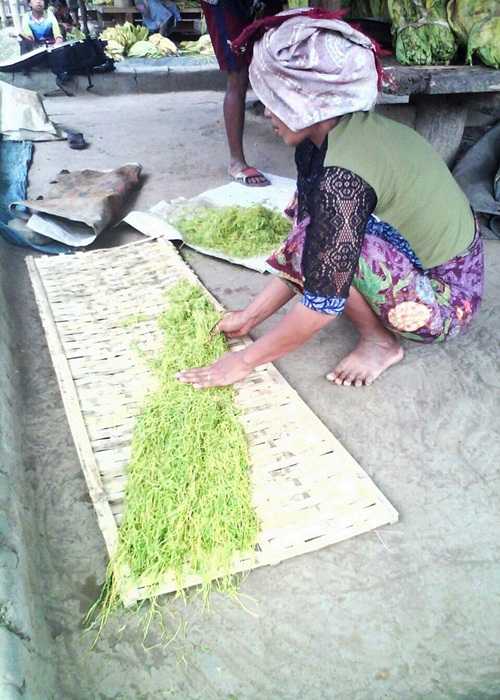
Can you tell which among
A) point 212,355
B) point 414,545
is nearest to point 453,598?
point 414,545

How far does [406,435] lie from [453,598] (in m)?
0.59

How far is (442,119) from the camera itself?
3504 millimetres

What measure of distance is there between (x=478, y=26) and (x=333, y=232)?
2406 millimetres

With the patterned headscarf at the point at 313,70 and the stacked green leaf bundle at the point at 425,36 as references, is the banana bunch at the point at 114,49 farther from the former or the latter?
the patterned headscarf at the point at 313,70

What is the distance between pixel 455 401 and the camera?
210cm

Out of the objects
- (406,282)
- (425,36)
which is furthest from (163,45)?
(406,282)

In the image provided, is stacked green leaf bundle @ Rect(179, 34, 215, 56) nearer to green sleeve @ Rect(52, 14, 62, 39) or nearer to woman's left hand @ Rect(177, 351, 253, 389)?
green sleeve @ Rect(52, 14, 62, 39)

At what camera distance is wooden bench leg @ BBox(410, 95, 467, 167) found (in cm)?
345

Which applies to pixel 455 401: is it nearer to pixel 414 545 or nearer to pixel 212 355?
pixel 414 545

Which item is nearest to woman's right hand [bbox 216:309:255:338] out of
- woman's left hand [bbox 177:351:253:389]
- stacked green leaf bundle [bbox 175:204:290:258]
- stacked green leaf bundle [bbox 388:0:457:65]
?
woman's left hand [bbox 177:351:253:389]

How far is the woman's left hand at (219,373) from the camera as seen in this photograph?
193cm

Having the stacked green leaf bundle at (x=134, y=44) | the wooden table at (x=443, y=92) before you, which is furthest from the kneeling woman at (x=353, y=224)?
the stacked green leaf bundle at (x=134, y=44)

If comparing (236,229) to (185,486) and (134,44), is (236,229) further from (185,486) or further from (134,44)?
(134,44)

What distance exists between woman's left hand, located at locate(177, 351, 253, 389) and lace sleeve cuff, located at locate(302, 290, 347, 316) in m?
0.34
